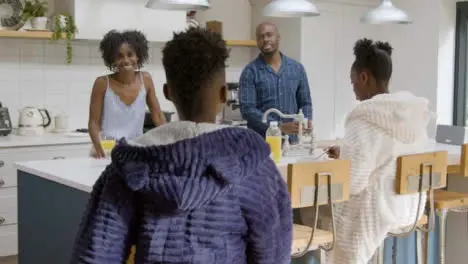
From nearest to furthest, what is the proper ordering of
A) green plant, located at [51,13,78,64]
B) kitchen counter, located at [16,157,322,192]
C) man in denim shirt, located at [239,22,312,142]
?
kitchen counter, located at [16,157,322,192] < man in denim shirt, located at [239,22,312,142] < green plant, located at [51,13,78,64]

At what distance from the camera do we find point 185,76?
1.51 m

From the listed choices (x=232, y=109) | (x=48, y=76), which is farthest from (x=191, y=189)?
(x=232, y=109)

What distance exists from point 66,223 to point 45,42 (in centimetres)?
251

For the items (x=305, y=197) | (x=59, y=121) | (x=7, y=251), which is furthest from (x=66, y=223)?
(x=59, y=121)

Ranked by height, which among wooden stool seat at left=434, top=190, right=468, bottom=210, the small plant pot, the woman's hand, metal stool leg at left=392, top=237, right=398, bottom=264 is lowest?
metal stool leg at left=392, top=237, right=398, bottom=264

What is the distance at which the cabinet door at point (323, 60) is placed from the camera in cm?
559

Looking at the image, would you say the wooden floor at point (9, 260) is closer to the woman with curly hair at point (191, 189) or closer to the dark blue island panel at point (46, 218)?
the dark blue island panel at point (46, 218)

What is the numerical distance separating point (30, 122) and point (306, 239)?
2.73 meters

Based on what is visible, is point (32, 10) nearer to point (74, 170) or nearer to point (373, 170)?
point (74, 170)

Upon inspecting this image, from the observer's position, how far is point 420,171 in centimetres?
290

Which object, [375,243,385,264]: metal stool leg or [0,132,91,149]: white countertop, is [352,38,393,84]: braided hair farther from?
→ [0,132,91,149]: white countertop

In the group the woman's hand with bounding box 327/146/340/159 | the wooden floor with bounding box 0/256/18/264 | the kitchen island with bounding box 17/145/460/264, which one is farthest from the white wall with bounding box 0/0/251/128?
the woman's hand with bounding box 327/146/340/159

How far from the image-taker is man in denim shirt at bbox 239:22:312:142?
4.21 meters

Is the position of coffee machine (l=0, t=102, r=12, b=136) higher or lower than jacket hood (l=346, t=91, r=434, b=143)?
lower
